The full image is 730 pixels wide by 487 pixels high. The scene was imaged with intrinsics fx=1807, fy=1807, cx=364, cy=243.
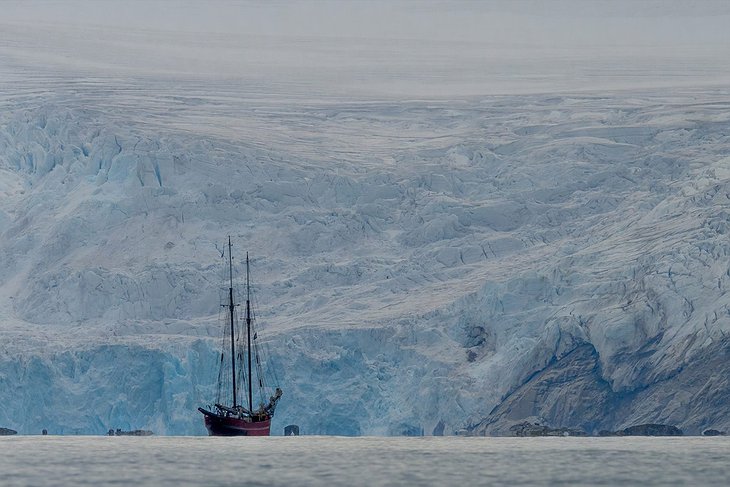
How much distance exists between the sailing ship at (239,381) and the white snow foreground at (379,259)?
19.6 inches

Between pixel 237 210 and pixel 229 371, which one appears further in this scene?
pixel 237 210

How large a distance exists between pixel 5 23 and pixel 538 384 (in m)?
30.5

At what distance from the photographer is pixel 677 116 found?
2019 inches

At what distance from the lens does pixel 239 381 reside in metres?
43.9

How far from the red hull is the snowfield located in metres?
2.40

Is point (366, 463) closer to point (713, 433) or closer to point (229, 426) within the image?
point (229, 426)

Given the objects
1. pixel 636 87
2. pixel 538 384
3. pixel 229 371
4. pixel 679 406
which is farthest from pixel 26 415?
pixel 636 87

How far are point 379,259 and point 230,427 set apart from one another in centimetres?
843

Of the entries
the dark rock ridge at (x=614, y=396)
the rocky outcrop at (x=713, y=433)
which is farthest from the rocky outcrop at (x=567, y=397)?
the rocky outcrop at (x=713, y=433)

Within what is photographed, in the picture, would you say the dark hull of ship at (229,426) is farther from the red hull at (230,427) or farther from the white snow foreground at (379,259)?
the white snow foreground at (379,259)

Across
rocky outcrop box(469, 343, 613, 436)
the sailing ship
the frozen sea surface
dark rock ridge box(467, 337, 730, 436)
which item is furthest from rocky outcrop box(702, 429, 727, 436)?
the sailing ship

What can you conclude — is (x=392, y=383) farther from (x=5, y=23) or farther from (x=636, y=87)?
(x=5, y=23)

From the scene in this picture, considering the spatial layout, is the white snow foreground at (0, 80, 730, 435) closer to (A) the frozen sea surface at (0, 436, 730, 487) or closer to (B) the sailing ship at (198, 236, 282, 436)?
(B) the sailing ship at (198, 236, 282, 436)

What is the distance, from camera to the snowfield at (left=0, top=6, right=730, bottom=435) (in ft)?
139
